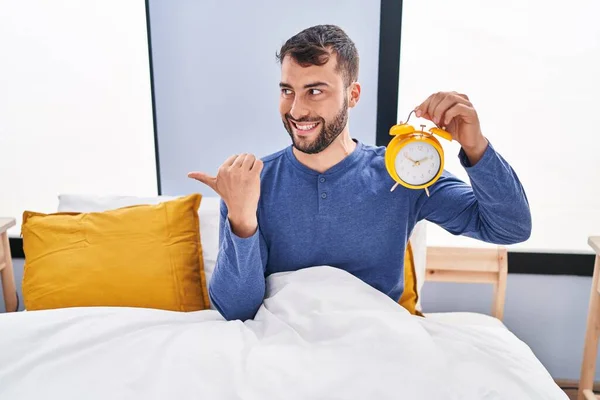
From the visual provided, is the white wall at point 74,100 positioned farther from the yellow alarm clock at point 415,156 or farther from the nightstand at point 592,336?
the nightstand at point 592,336

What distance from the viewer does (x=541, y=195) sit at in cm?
187

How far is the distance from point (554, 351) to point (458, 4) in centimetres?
128

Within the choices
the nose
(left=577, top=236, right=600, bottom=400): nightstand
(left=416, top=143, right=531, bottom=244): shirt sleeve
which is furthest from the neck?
(left=577, top=236, right=600, bottom=400): nightstand

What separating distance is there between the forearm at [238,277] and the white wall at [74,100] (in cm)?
91

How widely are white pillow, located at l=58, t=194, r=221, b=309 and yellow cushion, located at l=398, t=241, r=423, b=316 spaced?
0.57 metres

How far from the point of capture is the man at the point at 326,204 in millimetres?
1181

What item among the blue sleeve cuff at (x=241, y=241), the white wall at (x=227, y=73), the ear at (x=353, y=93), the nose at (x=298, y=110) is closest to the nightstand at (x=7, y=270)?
the white wall at (x=227, y=73)

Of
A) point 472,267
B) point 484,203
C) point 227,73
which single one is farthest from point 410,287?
point 227,73

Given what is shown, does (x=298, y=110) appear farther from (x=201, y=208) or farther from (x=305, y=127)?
(x=201, y=208)

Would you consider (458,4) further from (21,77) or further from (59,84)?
(21,77)

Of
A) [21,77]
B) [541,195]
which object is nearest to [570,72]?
[541,195]

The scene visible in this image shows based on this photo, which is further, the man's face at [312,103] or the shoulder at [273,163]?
the shoulder at [273,163]

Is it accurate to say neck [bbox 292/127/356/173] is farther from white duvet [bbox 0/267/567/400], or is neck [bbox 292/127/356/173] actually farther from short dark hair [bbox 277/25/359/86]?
white duvet [bbox 0/267/567/400]

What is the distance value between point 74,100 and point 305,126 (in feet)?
3.64
